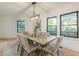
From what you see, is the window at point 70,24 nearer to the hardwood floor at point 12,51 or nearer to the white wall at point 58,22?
the white wall at point 58,22

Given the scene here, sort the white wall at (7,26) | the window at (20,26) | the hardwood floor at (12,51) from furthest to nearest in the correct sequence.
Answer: the white wall at (7,26), the window at (20,26), the hardwood floor at (12,51)

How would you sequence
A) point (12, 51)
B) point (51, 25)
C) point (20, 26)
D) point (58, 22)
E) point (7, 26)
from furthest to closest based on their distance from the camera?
point (7, 26) < point (58, 22) < point (51, 25) < point (12, 51) < point (20, 26)

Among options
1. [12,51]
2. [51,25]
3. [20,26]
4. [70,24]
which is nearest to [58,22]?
[51,25]

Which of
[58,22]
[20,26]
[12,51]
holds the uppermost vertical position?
[58,22]

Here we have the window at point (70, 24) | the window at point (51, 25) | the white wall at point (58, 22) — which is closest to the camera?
the white wall at point (58, 22)

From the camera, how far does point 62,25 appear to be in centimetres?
431

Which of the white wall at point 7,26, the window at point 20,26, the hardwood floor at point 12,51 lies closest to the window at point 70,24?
the hardwood floor at point 12,51

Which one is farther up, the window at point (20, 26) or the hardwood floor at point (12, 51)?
the window at point (20, 26)

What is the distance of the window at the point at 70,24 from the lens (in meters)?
3.92

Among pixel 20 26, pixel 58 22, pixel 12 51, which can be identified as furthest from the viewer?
pixel 58 22

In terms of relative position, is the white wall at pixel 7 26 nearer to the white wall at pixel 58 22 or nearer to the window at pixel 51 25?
the white wall at pixel 58 22

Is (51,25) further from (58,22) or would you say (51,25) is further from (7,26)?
(7,26)

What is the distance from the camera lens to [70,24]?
4027 millimetres

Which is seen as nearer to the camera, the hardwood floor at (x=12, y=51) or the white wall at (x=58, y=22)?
the hardwood floor at (x=12, y=51)
